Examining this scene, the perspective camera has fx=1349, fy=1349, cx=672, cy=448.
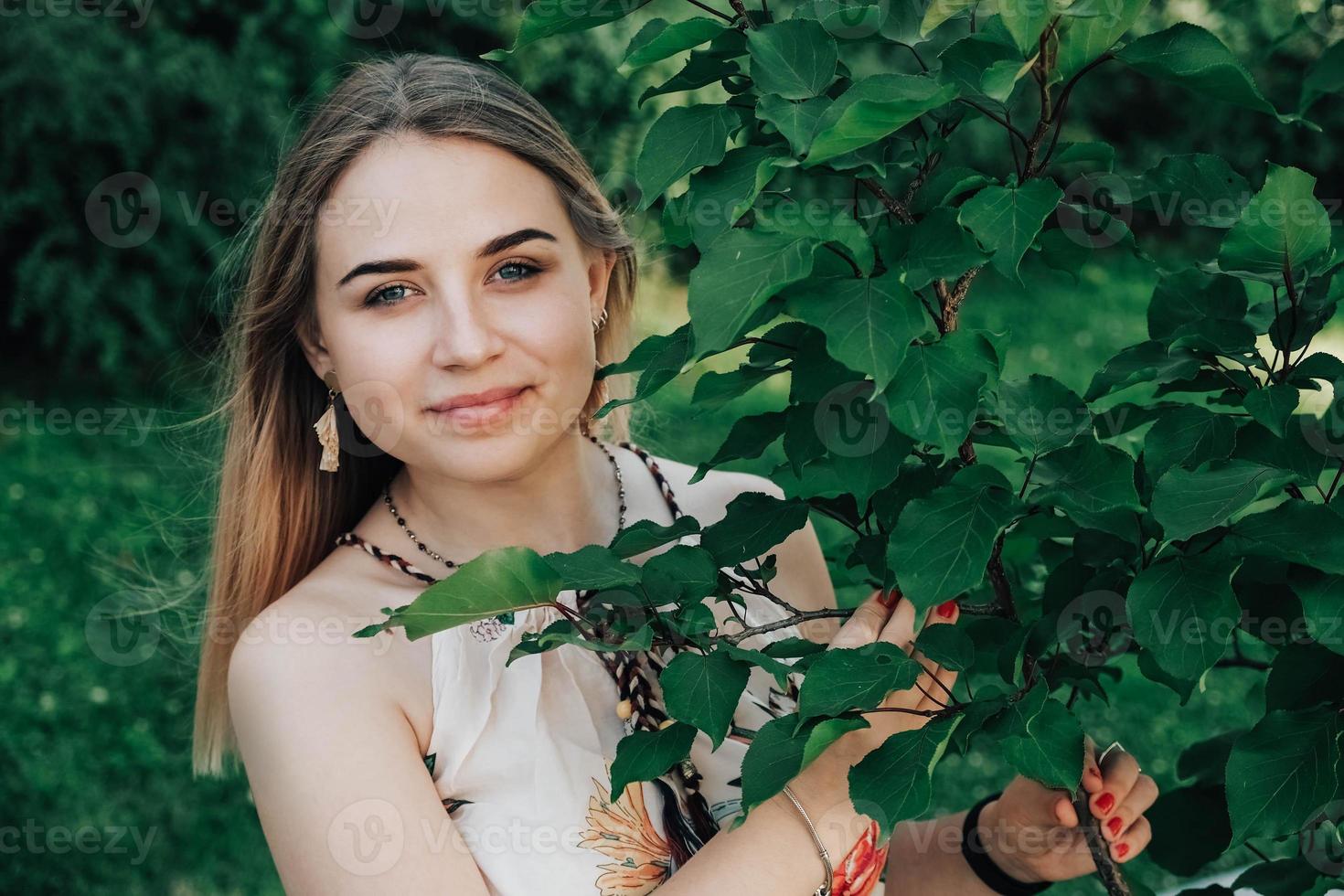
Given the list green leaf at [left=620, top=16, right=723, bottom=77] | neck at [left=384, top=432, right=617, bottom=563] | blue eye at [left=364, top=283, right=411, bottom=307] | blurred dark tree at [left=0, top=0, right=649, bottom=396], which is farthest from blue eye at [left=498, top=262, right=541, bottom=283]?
blurred dark tree at [left=0, top=0, right=649, bottom=396]

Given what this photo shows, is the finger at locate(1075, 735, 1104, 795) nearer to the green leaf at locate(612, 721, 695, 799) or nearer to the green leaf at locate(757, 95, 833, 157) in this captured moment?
the green leaf at locate(612, 721, 695, 799)

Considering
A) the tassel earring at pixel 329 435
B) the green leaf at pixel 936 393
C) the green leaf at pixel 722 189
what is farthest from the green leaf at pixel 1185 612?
the tassel earring at pixel 329 435

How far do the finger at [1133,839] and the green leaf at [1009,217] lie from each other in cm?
90

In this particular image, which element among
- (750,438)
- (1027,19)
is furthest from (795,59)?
(750,438)

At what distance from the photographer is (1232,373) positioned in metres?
1.23

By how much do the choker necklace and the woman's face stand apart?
0.19 metres

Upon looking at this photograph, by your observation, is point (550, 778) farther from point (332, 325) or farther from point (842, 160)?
point (842, 160)

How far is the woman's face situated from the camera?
1.62 meters

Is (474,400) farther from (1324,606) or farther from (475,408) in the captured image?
(1324,606)

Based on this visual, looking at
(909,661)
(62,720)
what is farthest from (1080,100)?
(909,661)

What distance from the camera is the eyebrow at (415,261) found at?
1609 millimetres

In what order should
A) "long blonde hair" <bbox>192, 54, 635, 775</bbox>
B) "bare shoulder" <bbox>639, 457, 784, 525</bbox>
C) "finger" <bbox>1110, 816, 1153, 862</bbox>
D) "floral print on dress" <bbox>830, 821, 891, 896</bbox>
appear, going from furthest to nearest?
"bare shoulder" <bbox>639, 457, 784, 525</bbox> < "long blonde hair" <bbox>192, 54, 635, 775</bbox> < "finger" <bbox>1110, 816, 1153, 862</bbox> < "floral print on dress" <bbox>830, 821, 891, 896</bbox>

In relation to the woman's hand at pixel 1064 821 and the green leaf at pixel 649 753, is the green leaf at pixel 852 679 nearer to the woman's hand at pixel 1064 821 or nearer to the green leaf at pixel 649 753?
the green leaf at pixel 649 753

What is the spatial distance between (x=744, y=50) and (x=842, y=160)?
0.15 metres
